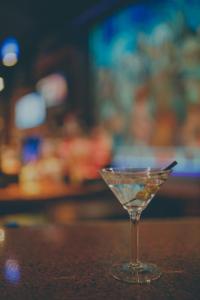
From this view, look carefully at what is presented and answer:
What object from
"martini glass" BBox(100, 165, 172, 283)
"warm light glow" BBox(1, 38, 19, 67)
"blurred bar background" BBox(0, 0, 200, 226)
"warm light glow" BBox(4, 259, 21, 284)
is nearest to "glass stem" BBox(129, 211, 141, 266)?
"martini glass" BBox(100, 165, 172, 283)

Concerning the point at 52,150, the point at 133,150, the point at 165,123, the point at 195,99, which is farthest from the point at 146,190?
the point at 133,150

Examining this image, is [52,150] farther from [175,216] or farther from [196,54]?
[196,54]

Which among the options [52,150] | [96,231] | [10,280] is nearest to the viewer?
[10,280]

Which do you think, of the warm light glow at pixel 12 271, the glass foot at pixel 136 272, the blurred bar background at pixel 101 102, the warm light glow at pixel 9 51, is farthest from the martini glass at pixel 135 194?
the warm light glow at pixel 9 51

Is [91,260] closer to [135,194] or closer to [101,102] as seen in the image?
[135,194]

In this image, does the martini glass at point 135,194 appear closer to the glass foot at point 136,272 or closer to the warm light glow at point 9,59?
the glass foot at point 136,272

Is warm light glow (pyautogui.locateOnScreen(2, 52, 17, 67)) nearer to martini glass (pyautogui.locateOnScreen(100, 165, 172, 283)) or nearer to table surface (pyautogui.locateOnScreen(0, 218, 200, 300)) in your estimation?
table surface (pyautogui.locateOnScreen(0, 218, 200, 300))
